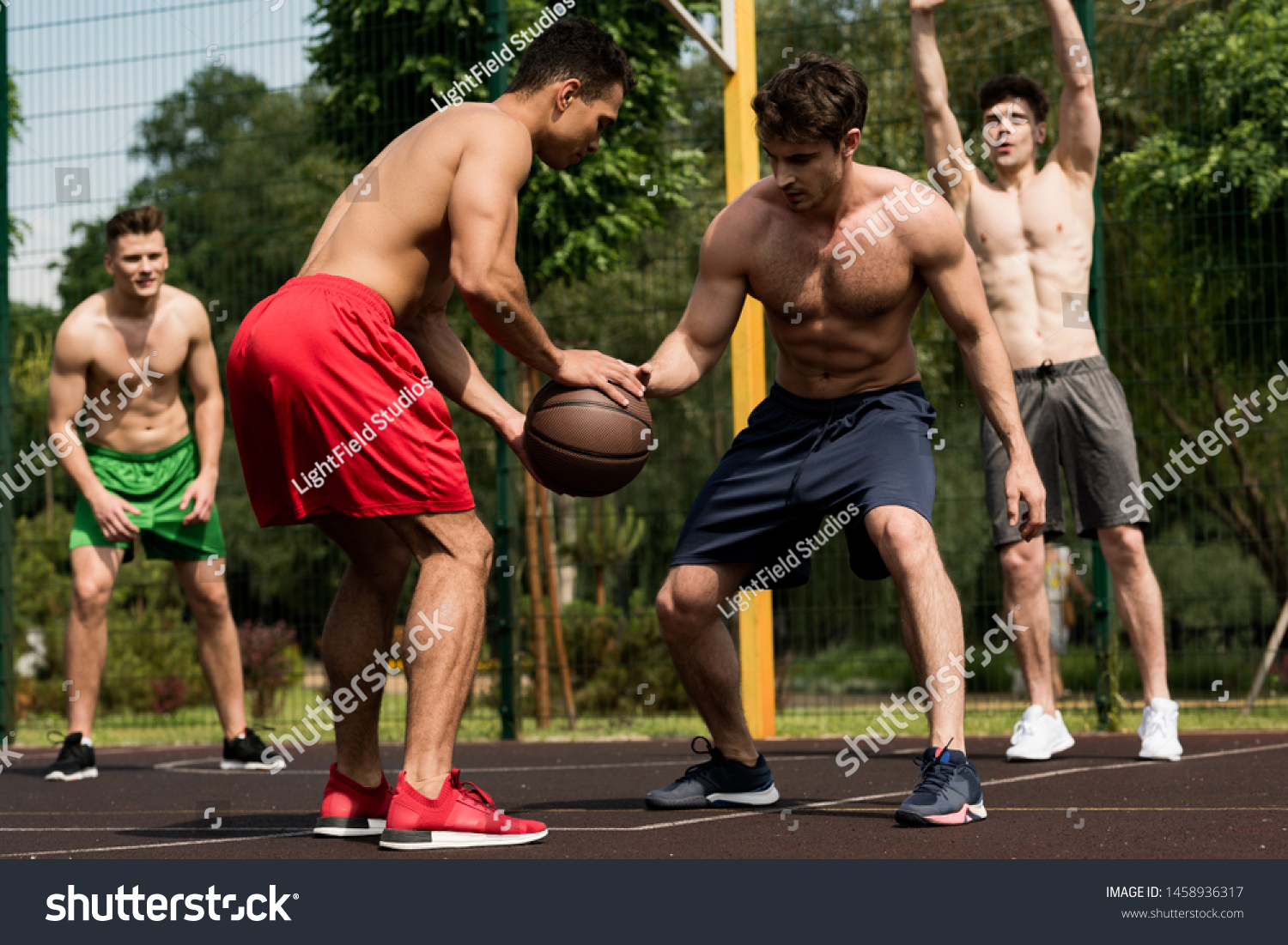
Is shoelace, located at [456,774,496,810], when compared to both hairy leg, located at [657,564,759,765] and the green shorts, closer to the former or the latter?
hairy leg, located at [657,564,759,765]

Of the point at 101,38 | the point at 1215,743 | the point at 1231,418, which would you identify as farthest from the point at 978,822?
the point at 101,38

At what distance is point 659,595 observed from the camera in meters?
4.12

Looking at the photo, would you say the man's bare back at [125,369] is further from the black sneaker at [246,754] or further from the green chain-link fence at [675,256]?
the green chain-link fence at [675,256]

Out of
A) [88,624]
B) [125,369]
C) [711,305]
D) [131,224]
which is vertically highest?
[131,224]

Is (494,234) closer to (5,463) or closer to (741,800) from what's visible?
(741,800)

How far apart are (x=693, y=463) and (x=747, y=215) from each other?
6272 millimetres

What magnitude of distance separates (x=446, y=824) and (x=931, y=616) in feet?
4.40

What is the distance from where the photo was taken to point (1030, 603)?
5.37m

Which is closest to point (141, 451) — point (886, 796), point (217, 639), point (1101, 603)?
point (217, 639)

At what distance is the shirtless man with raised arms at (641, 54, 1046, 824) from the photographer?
3795 millimetres

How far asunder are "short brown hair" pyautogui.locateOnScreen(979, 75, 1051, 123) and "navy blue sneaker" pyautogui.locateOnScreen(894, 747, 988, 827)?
303 centimetres

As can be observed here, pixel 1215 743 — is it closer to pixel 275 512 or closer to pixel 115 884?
pixel 275 512

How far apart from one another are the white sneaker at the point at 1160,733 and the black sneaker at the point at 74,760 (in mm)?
4092

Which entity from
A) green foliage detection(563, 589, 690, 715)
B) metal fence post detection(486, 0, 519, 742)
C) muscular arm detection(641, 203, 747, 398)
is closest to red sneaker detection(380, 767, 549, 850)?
muscular arm detection(641, 203, 747, 398)
